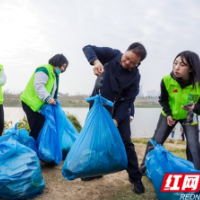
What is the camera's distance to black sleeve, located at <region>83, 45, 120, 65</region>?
1.97 m

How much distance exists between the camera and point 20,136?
2584mm

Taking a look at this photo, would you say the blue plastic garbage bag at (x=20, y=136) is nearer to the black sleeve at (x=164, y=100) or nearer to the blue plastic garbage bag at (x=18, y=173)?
the blue plastic garbage bag at (x=18, y=173)

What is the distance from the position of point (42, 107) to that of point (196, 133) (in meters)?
1.84

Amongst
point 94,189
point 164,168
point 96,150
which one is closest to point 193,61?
point 164,168

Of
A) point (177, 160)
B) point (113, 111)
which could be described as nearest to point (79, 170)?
point (113, 111)

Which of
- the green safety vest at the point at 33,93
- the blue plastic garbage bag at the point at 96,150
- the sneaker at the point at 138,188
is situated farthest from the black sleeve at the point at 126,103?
the green safety vest at the point at 33,93

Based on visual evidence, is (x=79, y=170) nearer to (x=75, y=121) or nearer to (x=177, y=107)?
(x=177, y=107)

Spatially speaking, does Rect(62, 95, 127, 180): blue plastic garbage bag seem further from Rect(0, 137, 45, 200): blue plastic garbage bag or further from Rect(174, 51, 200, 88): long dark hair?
Rect(174, 51, 200, 88): long dark hair

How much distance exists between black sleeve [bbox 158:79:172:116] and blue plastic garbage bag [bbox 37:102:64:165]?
1312mm

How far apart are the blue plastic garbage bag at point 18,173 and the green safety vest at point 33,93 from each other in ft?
2.29

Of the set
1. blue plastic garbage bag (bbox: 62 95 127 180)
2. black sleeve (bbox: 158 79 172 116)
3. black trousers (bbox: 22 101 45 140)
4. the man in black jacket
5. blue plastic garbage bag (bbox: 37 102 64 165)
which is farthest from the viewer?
black trousers (bbox: 22 101 45 140)

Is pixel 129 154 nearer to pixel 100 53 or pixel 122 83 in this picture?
pixel 122 83

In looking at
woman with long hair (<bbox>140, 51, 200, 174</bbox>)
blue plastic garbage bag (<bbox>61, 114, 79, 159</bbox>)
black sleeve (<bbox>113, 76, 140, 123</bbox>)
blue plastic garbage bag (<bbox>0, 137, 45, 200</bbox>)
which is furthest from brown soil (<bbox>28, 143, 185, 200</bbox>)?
black sleeve (<bbox>113, 76, 140, 123</bbox>)

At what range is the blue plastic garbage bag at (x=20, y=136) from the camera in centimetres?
242
